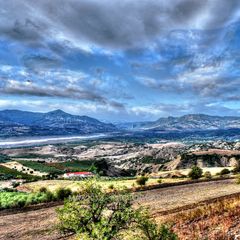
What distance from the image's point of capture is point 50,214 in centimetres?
4734

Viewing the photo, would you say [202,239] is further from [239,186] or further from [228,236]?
[239,186]

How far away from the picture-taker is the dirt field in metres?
37.5

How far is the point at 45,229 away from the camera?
38.6 metres

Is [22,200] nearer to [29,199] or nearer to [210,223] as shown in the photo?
[29,199]

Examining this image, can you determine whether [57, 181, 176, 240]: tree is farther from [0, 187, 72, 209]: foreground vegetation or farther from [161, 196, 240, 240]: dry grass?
[0, 187, 72, 209]: foreground vegetation

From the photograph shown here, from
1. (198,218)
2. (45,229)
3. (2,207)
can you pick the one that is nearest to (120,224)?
(198,218)

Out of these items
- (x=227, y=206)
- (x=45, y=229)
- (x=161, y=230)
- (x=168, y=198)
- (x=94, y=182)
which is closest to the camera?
(x=161, y=230)

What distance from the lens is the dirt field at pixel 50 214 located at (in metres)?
37.5

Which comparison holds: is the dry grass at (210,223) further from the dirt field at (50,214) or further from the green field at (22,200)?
the green field at (22,200)

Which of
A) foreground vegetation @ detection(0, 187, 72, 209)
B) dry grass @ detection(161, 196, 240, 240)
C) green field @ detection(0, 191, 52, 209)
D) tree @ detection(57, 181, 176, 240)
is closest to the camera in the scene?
tree @ detection(57, 181, 176, 240)

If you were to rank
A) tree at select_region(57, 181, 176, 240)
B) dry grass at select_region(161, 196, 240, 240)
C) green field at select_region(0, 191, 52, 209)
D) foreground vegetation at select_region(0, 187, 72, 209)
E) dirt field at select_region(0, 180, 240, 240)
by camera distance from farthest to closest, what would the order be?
foreground vegetation at select_region(0, 187, 72, 209), green field at select_region(0, 191, 52, 209), dirt field at select_region(0, 180, 240, 240), dry grass at select_region(161, 196, 240, 240), tree at select_region(57, 181, 176, 240)

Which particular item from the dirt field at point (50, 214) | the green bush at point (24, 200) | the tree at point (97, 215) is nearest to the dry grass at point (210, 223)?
the dirt field at point (50, 214)

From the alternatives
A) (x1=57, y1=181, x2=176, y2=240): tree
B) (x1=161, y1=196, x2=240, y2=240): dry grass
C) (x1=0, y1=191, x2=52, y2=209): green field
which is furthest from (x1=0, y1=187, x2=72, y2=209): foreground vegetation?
(x1=57, y1=181, x2=176, y2=240): tree

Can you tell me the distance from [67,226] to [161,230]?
4817 millimetres
